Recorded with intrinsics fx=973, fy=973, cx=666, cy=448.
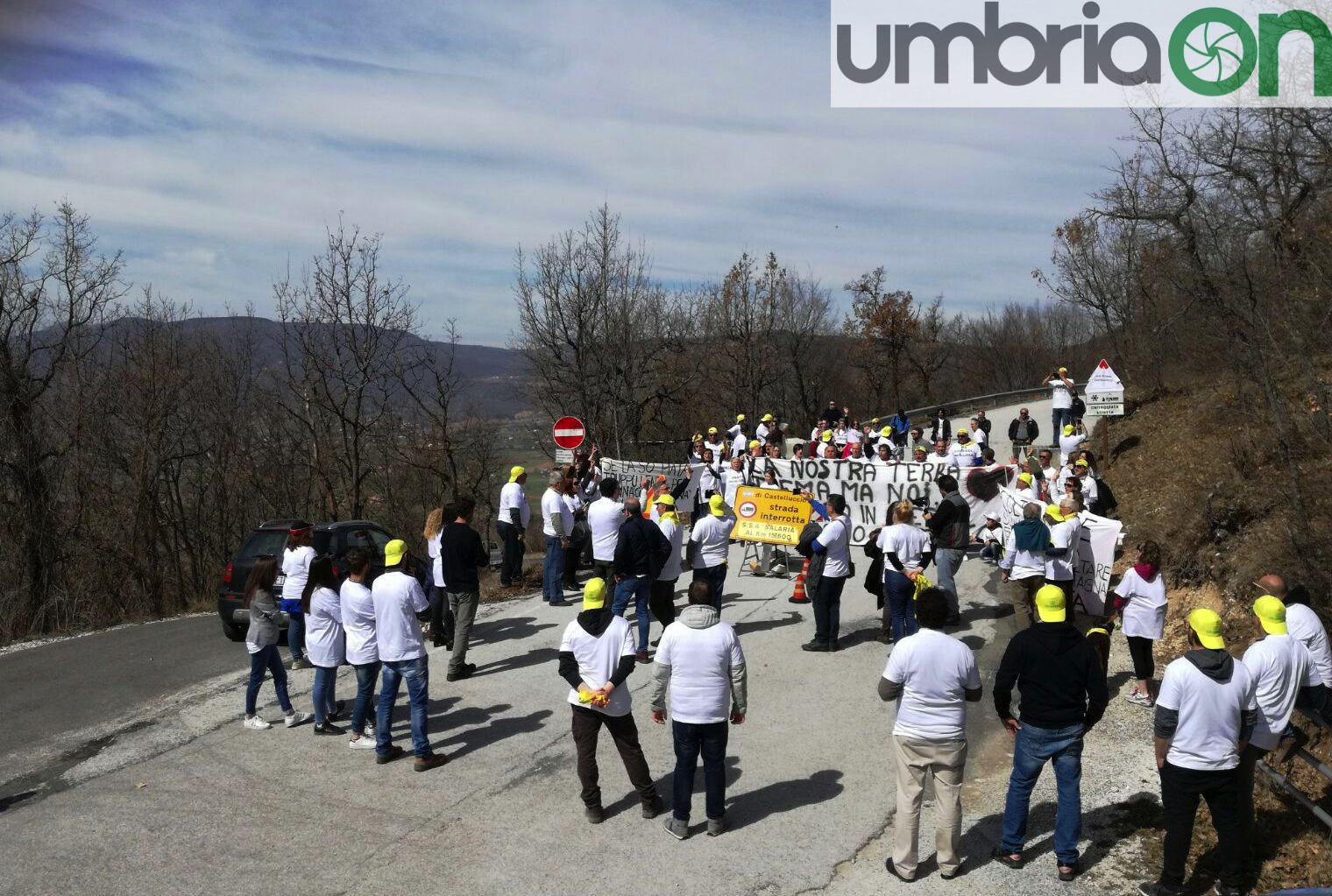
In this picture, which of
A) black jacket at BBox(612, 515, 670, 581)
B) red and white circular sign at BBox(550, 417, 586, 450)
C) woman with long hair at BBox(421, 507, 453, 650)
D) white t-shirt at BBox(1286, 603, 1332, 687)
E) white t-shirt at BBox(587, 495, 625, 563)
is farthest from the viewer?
red and white circular sign at BBox(550, 417, 586, 450)

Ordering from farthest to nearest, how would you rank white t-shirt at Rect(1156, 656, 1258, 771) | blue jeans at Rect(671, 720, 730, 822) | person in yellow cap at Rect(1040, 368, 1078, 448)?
person in yellow cap at Rect(1040, 368, 1078, 448)
blue jeans at Rect(671, 720, 730, 822)
white t-shirt at Rect(1156, 656, 1258, 771)

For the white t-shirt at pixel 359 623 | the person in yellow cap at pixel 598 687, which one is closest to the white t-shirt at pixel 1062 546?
the person in yellow cap at pixel 598 687

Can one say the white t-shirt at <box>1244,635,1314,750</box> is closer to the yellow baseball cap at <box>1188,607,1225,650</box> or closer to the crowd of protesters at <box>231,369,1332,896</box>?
the crowd of protesters at <box>231,369,1332,896</box>

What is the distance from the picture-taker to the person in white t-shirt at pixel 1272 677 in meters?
6.16

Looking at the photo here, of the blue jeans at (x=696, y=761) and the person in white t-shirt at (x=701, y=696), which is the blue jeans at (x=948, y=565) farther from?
the blue jeans at (x=696, y=761)

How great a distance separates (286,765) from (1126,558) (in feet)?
40.5

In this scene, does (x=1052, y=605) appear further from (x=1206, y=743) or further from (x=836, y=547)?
→ (x=836, y=547)

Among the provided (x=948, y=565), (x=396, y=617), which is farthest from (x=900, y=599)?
(x=396, y=617)

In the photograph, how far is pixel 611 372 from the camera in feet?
101

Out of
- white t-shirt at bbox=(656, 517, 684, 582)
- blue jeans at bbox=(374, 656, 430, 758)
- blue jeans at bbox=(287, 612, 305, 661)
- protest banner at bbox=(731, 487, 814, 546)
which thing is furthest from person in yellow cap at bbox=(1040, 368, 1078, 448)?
blue jeans at bbox=(374, 656, 430, 758)

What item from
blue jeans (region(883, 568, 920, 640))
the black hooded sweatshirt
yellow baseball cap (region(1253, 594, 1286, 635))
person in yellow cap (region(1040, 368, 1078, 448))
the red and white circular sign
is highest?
person in yellow cap (region(1040, 368, 1078, 448))

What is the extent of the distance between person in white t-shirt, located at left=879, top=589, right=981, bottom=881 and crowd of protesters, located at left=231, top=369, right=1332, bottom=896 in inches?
0.5

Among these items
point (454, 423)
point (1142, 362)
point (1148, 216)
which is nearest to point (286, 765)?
point (1148, 216)

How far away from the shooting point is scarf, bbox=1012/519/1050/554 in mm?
10203
